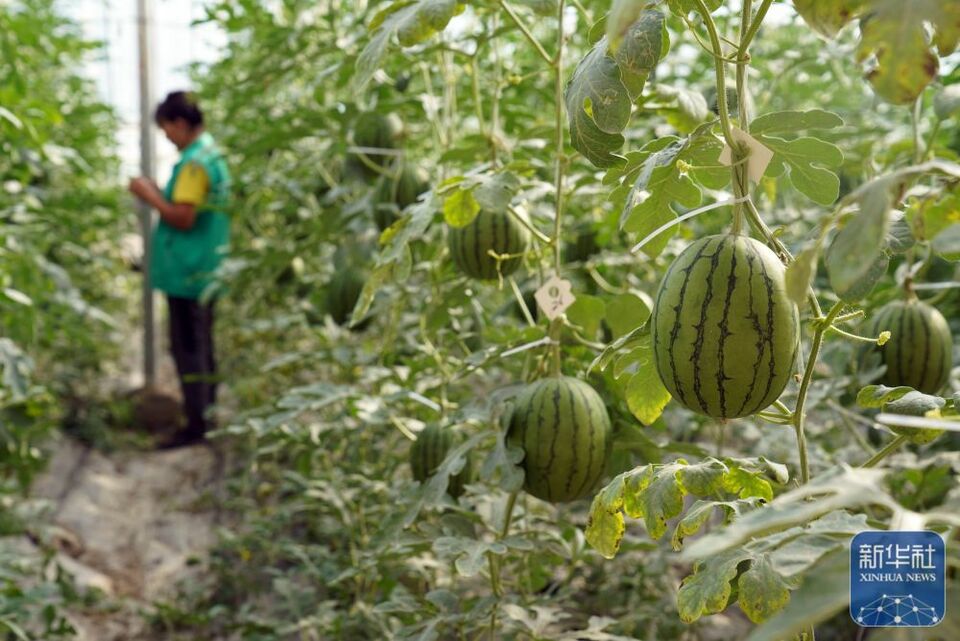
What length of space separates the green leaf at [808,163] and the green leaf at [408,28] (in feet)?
1.58

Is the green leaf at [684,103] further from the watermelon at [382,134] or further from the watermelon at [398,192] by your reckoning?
the watermelon at [382,134]

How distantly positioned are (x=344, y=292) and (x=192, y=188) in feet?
9.04

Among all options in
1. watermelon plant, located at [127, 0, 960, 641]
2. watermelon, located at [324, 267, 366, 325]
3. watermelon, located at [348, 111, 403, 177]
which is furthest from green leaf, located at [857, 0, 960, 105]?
watermelon, located at [324, 267, 366, 325]

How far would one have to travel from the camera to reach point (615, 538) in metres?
1.41

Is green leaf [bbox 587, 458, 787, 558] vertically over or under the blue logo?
under

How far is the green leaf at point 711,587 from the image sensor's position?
106 cm

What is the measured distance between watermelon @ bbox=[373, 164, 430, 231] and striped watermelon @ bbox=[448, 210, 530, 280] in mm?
685

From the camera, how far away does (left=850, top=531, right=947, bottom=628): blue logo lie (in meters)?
0.85

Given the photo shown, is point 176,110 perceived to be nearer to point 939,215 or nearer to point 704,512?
point 704,512

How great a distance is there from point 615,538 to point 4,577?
185 centimetres

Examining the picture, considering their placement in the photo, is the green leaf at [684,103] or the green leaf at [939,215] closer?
the green leaf at [939,215]

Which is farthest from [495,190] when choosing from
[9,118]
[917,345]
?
[9,118]

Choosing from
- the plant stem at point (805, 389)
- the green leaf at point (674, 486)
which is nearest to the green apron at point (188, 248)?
the green leaf at point (674, 486)

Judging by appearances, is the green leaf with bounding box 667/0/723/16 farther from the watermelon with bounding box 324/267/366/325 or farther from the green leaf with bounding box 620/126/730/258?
the watermelon with bounding box 324/267/366/325
